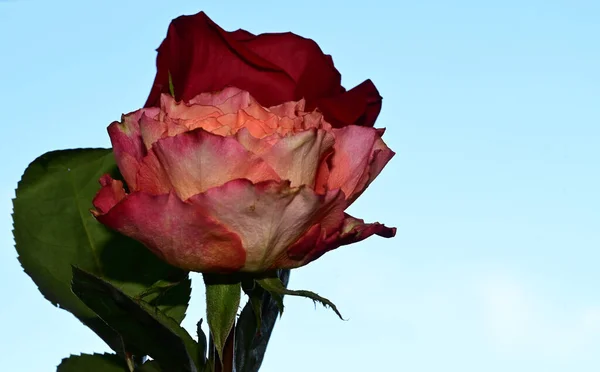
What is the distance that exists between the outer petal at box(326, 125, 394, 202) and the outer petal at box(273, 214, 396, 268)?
16 mm

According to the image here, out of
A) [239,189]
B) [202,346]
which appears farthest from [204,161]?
[202,346]

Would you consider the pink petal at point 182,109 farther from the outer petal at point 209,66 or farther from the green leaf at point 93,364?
the green leaf at point 93,364

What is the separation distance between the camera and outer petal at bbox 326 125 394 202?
408 millimetres

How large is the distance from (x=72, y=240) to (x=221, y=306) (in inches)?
5.6

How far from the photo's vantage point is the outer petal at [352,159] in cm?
41

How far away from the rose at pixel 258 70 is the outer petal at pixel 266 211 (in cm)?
8

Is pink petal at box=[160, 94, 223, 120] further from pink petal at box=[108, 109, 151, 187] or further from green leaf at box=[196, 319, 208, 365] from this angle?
green leaf at box=[196, 319, 208, 365]

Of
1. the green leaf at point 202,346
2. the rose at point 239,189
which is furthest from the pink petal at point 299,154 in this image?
the green leaf at point 202,346

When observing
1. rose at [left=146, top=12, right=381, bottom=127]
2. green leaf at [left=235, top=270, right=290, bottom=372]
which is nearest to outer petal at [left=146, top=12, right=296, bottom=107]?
rose at [left=146, top=12, right=381, bottom=127]

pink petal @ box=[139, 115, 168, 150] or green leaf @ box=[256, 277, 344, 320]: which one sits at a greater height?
pink petal @ box=[139, 115, 168, 150]

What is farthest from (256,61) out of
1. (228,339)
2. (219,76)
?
(228,339)

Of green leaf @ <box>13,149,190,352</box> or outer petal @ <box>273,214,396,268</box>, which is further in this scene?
green leaf @ <box>13,149,190,352</box>

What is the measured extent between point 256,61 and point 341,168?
0.08 m

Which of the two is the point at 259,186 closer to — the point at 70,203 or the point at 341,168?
the point at 341,168
